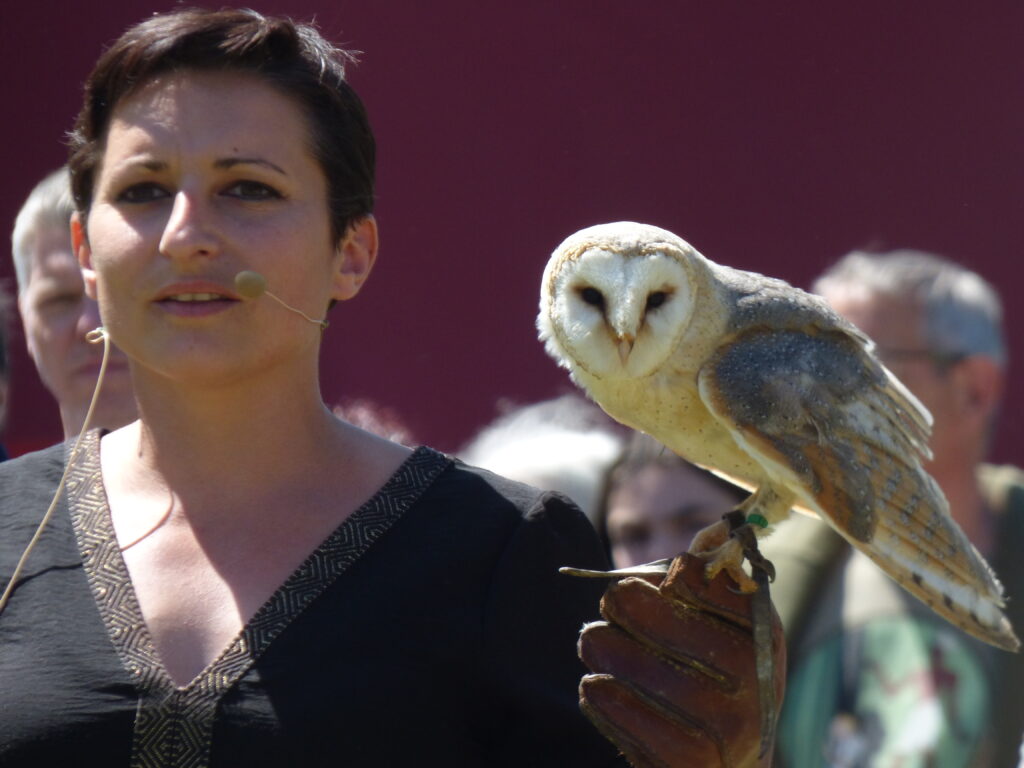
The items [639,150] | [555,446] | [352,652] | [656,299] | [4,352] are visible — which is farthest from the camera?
[639,150]

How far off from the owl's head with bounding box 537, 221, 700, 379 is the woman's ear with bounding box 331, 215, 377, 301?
267 mm

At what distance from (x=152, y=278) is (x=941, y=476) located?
6.05 feet

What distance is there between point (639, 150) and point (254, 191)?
225 centimetres

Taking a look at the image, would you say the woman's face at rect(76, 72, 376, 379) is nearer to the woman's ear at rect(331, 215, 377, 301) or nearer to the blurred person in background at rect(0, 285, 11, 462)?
the woman's ear at rect(331, 215, 377, 301)

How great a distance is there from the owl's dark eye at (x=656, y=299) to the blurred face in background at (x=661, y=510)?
0.82m

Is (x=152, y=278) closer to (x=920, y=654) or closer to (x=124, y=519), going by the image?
(x=124, y=519)

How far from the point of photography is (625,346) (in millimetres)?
1837

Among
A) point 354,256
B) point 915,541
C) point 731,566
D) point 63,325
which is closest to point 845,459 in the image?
point 915,541

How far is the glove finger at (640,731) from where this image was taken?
152 centimetres

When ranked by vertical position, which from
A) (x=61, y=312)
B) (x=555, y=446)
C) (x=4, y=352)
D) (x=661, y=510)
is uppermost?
(x=61, y=312)

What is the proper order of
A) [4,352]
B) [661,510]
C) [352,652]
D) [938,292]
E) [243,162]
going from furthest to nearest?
1. [4,352]
2. [938,292]
3. [661,510]
4. [243,162]
5. [352,652]

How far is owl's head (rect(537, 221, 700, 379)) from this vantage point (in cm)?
184

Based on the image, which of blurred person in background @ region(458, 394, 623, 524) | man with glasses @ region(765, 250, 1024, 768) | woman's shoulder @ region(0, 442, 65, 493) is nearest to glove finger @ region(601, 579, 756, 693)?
woman's shoulder @ region(0, 442, 65, 493)

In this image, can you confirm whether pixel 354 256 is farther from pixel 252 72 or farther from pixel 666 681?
pixel 666 681
